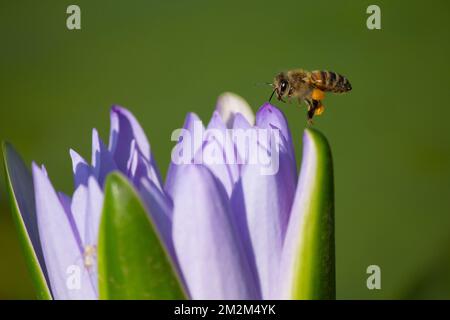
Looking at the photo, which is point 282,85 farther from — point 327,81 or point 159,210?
point 159,210

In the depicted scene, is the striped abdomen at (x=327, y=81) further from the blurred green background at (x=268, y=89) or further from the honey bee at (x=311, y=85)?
the blurred green background at (x=268, y=89)

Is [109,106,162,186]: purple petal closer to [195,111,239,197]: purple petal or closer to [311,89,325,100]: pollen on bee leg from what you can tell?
[195,111,239,197]: purple petal

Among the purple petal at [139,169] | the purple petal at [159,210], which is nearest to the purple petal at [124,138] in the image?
the purple petal at [139,169]

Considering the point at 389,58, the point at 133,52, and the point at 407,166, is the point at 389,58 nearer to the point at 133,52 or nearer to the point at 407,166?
the point at 407,166

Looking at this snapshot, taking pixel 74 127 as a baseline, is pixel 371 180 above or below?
below

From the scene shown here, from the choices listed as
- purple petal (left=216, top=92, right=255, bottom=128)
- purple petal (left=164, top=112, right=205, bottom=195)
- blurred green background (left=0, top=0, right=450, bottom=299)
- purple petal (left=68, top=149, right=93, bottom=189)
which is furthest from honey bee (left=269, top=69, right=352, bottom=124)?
blurred green background (left=0, top=0, right=450, bottom=299)

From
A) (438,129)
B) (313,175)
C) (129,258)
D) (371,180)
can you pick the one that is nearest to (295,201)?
(313,175)

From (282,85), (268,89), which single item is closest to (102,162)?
(282,85)
